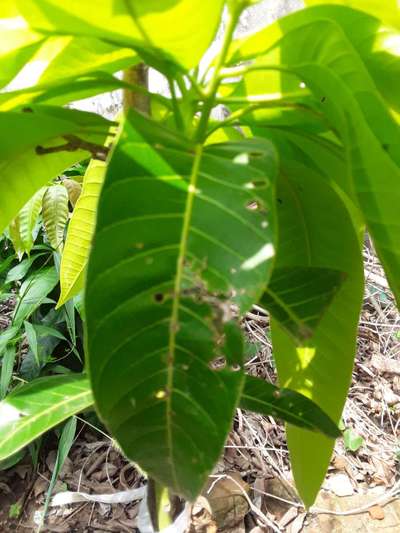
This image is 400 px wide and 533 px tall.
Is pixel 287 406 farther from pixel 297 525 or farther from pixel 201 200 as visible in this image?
pixel 297 525

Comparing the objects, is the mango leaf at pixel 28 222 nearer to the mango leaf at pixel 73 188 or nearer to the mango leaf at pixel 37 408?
the mango leaf at pixel 73 188

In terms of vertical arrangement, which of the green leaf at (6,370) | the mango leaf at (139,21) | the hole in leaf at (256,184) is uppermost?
the mango leaf at (139,21)

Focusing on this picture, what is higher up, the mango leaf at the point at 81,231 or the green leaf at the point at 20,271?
the mango leaf at the point at 81,231

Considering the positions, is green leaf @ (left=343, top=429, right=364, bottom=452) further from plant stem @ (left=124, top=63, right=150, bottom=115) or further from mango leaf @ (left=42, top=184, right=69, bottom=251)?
plant stem @ (left=124, top=63, right=150, bottom=115)

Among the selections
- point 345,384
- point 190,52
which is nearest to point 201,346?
point 190,52

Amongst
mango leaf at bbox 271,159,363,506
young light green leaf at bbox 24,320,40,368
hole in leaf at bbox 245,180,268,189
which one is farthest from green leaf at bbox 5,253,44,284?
hole in leaf at bbox 245,180,268,189

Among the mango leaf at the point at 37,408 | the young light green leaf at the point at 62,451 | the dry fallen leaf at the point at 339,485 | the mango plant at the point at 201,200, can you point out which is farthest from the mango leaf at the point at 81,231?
the dry fallen leaf at the point at 339,485

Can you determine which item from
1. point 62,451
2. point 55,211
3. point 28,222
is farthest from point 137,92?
point 62,451
